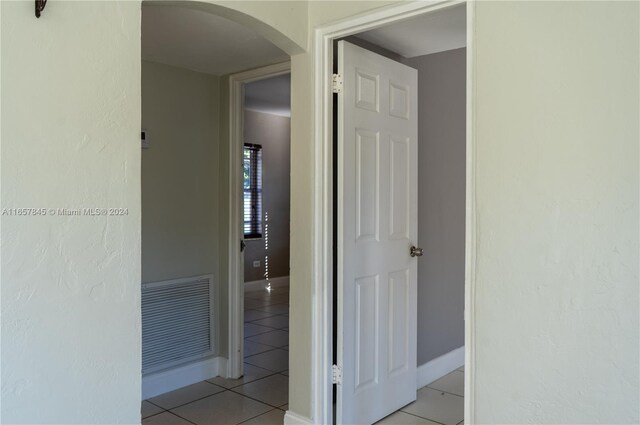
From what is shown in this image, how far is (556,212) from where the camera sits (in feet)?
6.03

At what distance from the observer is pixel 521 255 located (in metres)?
1.91

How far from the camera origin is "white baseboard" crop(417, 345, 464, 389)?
11.3ft

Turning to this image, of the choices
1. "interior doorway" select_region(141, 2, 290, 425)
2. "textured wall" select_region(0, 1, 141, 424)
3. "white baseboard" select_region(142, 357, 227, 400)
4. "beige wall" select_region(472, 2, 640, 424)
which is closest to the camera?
"textured wall" select_region(0, 1, 141, 424)

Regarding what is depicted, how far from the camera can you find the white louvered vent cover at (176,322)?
3266 mm

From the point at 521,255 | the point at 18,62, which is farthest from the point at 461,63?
the point at 18,62

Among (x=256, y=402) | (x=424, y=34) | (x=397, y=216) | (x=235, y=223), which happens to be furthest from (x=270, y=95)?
(x=256, y=402)

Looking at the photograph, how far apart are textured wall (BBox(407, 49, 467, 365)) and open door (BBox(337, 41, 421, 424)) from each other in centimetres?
31

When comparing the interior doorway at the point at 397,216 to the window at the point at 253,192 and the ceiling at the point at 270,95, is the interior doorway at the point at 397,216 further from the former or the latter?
the window at the point at 253,192

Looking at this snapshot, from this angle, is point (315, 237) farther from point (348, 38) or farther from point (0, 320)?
point (0, 320)

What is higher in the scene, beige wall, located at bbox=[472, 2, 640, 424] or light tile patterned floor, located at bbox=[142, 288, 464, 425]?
beige wall, located at bbox=[472, 2, 640, 424]

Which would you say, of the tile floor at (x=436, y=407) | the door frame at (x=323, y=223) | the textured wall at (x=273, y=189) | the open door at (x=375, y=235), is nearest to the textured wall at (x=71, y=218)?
the door frame at (x=323, y=223)

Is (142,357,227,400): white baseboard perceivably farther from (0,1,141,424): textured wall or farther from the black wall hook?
the black wall hook

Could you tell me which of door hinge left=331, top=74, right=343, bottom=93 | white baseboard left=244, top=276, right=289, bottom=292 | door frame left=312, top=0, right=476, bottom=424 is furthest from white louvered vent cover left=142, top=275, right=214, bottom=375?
white baseboard left=244, top=276, right=289, bottom=292

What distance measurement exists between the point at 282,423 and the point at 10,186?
1942 mm
